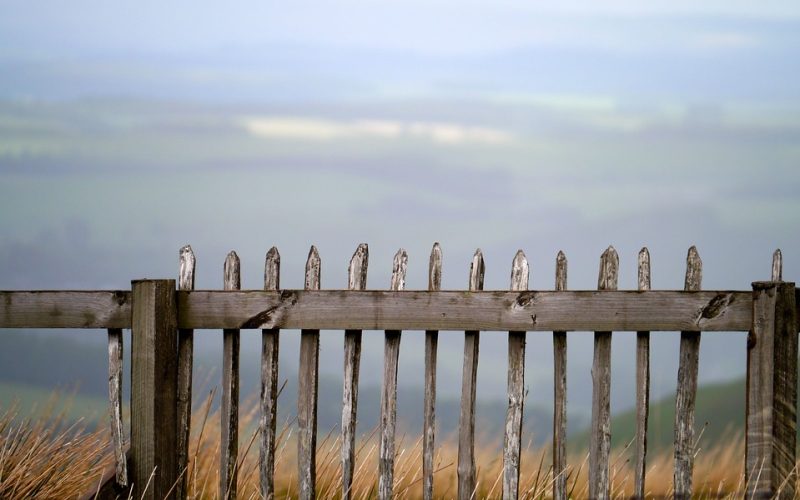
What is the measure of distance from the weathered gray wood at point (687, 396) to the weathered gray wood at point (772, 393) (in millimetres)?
369

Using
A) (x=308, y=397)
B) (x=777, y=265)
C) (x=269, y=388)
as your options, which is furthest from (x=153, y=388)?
(x=777, y=265)

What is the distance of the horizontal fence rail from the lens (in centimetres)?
505

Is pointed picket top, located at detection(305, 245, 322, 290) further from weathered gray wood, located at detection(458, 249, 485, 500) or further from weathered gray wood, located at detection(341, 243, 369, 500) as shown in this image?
weathered gray wood, located at detection(458, 249, 485, 500)

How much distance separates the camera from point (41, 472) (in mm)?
5855

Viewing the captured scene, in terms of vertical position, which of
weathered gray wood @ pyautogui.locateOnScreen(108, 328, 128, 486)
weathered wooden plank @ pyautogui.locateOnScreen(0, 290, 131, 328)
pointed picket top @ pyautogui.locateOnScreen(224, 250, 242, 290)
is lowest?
weathered gray wood @ pyautogui.locateOnScreen(108, 328, 128, 486)

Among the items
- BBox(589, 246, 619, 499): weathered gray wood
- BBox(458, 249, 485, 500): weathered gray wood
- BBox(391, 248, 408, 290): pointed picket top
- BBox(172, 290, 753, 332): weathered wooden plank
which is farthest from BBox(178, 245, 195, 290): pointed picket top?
BBox(589, 246, 619, 499): weathered gray wood

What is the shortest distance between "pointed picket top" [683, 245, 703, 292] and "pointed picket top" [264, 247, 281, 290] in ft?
8.05

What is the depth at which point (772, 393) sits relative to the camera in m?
5.32

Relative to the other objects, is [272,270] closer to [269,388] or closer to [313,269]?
[313,269]

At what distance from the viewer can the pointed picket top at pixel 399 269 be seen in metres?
5.17

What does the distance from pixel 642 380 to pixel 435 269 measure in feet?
4.57

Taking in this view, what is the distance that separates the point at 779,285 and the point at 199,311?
3.51 meters

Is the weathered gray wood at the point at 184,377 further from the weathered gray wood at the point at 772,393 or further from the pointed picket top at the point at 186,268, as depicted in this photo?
the weathered gray wood at the point at 772,393

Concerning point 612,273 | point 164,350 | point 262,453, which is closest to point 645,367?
point 612,273
